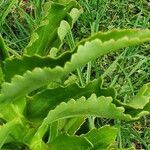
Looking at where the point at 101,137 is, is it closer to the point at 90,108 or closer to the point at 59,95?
the point at 59,95

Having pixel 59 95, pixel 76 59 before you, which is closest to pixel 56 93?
pixel 59 95

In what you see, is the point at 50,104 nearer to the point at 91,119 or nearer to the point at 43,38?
the point at 43,38

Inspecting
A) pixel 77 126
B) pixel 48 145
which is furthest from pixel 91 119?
pixel 48 145

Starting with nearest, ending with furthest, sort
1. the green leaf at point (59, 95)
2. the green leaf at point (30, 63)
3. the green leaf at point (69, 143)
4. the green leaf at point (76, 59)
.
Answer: the green leaf at point (76, 59)
the green leaf at point (30, 63)
the green leaf at point (59, 95)
the green leaf at point (69, 143)

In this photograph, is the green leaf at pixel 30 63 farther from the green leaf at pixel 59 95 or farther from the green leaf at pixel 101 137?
the green leaf at pixel 101 137

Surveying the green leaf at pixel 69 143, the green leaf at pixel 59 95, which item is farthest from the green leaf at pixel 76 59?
the green leaf at pixel 69 143

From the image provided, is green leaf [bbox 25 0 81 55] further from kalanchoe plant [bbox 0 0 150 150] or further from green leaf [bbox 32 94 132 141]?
green leaf [bbox 32 94 132 141]

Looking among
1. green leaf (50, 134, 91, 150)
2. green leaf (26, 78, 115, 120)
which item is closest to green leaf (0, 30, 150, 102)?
green leaf (26, 78, 115, 120)
